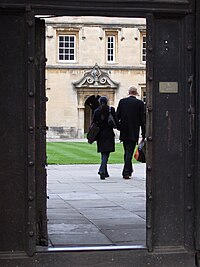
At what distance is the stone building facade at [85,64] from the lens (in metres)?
44.7

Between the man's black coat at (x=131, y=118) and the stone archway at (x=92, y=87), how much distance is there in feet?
102

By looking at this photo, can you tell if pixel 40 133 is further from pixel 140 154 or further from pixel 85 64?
pixel 85 64

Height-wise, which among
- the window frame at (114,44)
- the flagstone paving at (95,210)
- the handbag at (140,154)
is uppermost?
the window frame at (114,44)

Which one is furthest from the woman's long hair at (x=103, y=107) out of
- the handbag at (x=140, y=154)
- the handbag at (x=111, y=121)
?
the handbag at (x=140, y=154)

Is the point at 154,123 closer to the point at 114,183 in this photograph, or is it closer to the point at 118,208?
the point at 118,208

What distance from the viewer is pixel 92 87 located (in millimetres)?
45469

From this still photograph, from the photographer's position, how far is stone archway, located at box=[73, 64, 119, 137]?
45.0 metres

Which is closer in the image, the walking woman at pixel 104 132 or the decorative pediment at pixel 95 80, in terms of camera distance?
the walking woman at pixel 104 132

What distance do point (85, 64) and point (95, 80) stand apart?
4.36 feet

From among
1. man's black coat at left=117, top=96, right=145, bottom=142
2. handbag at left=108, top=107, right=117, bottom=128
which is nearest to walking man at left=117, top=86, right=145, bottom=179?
man's black coat at left=117, top=96, right=145, bottom=142

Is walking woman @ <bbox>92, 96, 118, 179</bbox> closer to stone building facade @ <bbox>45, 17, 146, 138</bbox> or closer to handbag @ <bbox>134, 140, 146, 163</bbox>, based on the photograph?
handbag @ <bbox>134, 140, 146, 163</bbox>

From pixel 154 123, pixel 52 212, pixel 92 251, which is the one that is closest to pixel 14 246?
pixel 92 251

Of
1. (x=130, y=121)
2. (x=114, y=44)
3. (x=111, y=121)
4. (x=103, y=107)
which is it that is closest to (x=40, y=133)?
(x=130, y=121)

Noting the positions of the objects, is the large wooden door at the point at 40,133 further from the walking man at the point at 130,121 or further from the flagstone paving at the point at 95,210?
the walking man at the point at 130,121
